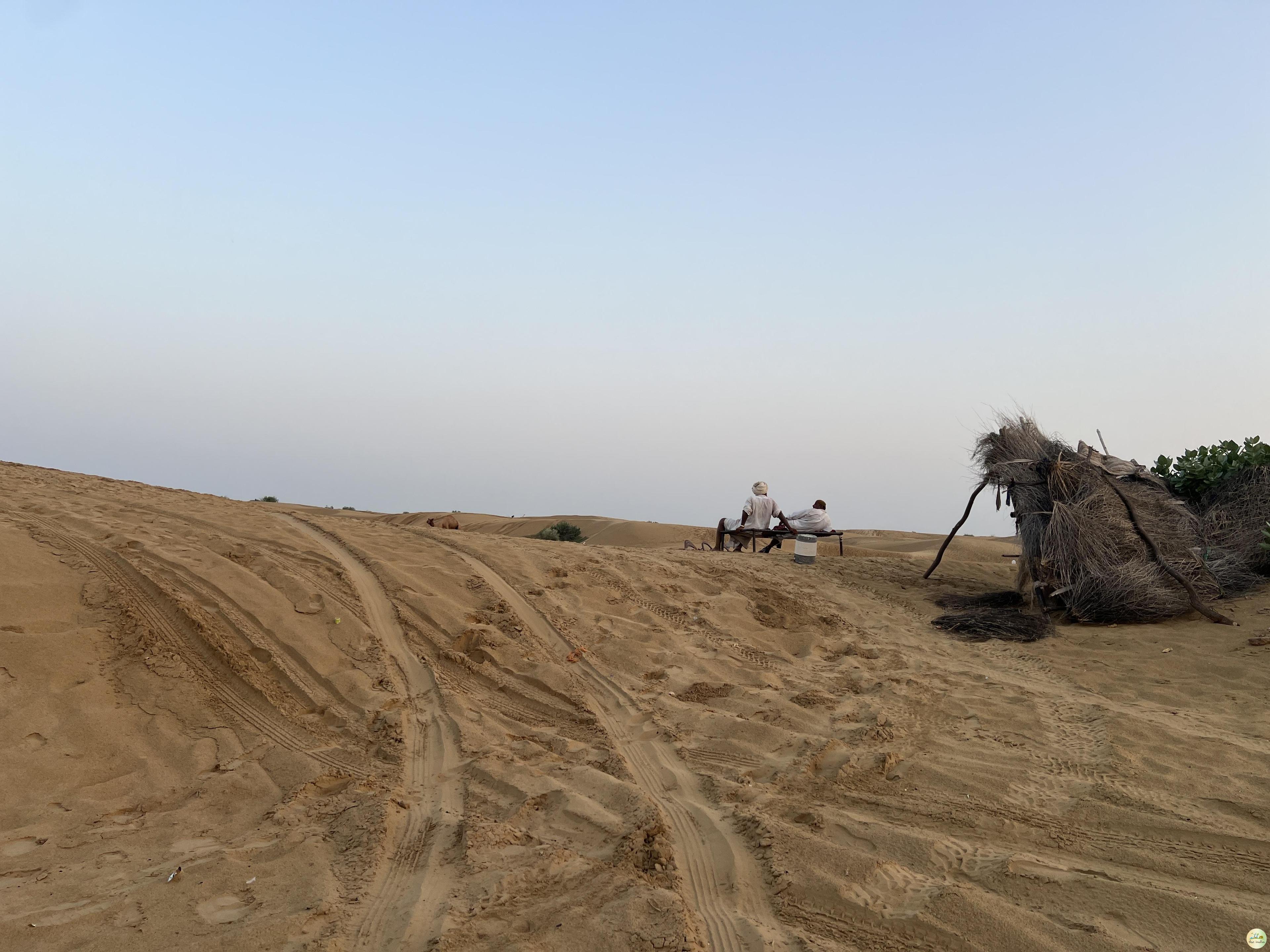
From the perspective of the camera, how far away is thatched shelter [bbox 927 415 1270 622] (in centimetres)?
723

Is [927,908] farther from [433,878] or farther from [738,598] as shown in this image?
[738,598]

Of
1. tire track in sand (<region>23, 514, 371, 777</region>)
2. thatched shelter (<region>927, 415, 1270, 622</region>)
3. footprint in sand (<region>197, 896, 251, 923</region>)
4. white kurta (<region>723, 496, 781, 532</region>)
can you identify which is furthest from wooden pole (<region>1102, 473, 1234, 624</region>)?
footprint in sand (<region>197, 896, 251, 923</region>)

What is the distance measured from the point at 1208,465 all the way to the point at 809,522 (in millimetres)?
5183

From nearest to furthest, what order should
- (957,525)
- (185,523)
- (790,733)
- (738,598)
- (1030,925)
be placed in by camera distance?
(1030,925), (790,733), (185,523), (738,598), (957,525)

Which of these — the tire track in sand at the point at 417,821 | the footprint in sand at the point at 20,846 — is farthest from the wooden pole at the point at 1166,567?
the footprint in sand at the point at 20,846

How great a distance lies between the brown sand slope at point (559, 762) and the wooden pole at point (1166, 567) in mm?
130

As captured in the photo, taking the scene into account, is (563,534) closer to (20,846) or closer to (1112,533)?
(1112,533)

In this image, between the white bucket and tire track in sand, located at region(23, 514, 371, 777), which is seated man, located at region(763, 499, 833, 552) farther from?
tire track in sand, located at region(23, 514, 371, 777)

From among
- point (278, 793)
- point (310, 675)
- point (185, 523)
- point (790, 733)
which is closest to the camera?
point (278, 793)

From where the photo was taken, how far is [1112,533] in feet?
24.8

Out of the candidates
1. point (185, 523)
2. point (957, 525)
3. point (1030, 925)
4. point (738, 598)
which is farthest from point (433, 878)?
point (957, 525)

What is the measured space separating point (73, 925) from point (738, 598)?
5454mm

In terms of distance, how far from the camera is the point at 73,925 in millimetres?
2535

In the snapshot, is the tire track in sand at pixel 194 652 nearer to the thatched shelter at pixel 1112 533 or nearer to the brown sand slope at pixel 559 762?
the brown sand slope at pixel 559 762
